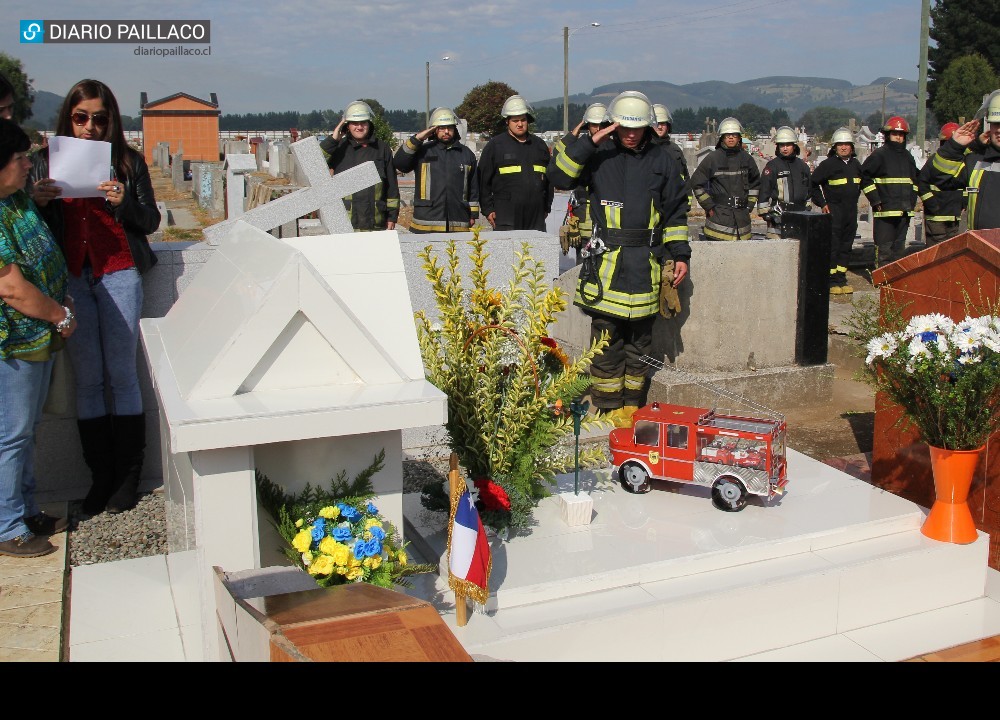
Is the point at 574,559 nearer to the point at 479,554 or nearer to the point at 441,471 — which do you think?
the point at 479,554

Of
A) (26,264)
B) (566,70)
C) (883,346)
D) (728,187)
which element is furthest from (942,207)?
(566,70)

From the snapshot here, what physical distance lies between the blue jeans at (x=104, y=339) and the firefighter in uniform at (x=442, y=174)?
4.24 meters

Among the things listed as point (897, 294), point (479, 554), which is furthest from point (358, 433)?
point (897, 294)

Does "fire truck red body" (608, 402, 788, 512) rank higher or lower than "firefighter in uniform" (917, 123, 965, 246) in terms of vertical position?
lower

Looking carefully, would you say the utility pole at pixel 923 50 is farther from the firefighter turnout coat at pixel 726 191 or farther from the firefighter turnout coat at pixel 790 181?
the firefighter turnout coat at pixel 726 191

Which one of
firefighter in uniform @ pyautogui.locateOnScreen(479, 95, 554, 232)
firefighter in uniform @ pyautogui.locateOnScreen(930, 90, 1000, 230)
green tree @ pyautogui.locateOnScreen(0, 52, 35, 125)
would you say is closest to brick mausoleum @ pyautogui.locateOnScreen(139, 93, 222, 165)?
green tree @ pyautogui.locateOnScreen(0, 52, 35, 125)

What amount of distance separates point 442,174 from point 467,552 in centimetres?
604

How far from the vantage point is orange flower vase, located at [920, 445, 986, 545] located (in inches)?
177

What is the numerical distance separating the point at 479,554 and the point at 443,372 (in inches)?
36.6

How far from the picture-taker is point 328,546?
3.18 meters

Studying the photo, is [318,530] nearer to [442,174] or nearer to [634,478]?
[634,478]

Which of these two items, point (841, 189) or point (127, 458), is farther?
point (841, 189)

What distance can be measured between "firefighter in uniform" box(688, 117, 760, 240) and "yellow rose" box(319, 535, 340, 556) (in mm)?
7674

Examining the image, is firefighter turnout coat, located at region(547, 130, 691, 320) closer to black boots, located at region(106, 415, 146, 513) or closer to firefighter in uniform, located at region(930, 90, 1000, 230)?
firefighter in uniform, located at region(930, 90, 1000, 230)
